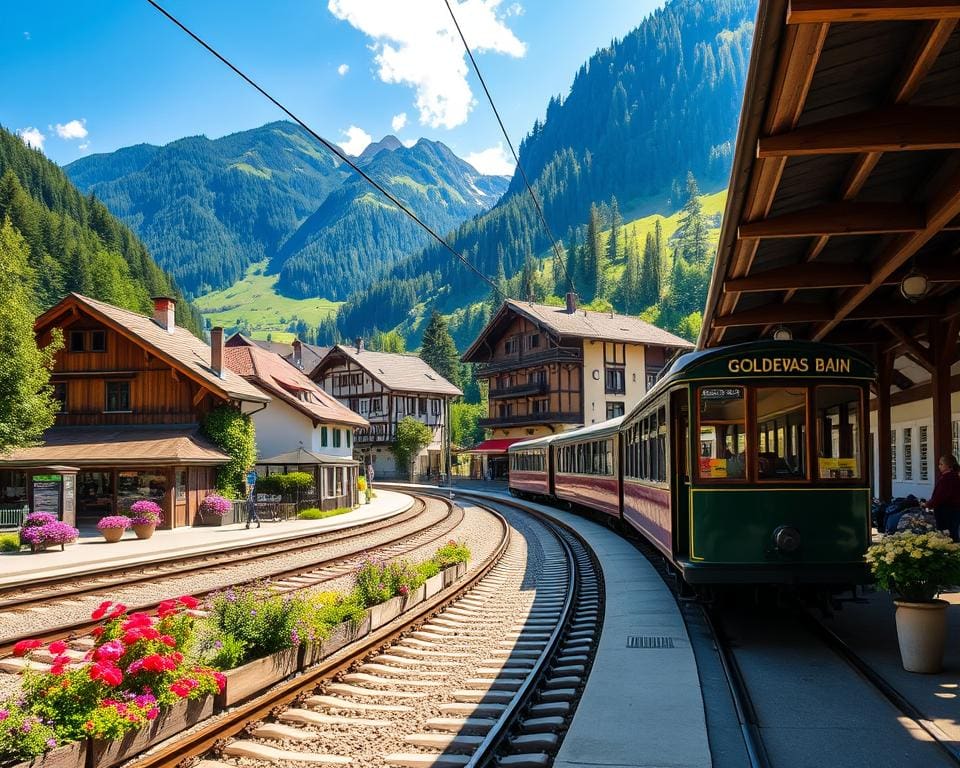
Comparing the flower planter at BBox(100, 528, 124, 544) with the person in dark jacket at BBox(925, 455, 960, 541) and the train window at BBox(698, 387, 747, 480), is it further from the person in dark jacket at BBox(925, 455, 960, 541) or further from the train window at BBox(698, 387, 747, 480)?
the person in dark jacket at BBox(925, 455, 960, 541)

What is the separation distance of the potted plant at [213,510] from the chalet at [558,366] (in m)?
34.5

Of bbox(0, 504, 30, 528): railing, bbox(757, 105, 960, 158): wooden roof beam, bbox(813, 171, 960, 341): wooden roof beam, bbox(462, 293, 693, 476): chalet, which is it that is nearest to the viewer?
bbox(757, 105, 960, 158): wooden roof beam

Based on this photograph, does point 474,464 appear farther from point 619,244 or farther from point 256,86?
point 619,244

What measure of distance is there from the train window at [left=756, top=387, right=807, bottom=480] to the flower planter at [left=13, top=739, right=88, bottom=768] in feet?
24.2

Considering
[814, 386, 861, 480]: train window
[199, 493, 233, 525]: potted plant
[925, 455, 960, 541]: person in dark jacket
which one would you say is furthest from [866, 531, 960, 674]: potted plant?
[199, 493, 233, 525]: potted plant

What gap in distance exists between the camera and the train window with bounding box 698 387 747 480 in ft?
33.2

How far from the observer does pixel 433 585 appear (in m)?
14.2

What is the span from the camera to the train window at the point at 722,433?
33.2ft

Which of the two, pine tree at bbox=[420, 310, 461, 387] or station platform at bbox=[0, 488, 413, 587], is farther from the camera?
pine tree at bbox=[420, 310, 461, 387]

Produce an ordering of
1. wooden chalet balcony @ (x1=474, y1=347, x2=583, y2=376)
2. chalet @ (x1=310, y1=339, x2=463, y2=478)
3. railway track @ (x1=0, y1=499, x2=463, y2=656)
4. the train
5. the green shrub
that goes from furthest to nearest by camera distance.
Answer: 1. chalet @ (x1=310, y1=339, x2=463, y2=478)
2. wooden chalet balcony @ (x1=474, y1=347, x2=583, y2=376)
3. the green shrub
4. railway track @ (x1=0, y1=499, x2=463, y2=656)
5. the train

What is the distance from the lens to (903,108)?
725 centimetres

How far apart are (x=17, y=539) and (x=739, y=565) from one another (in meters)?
18.5

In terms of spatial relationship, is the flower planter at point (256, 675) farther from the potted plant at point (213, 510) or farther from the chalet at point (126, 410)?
the potted plant at point (213, 510)

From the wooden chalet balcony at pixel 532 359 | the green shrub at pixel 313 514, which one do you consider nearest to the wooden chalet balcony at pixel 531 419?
the wooden chalet balcony at pixel 532 359
